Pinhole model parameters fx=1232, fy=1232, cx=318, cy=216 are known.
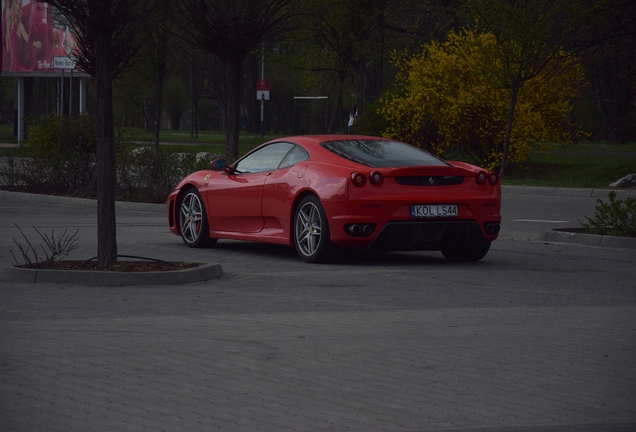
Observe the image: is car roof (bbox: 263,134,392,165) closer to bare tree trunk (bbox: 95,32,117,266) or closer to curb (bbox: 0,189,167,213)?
bare tree trunk (bbox: 95,32,117,266)

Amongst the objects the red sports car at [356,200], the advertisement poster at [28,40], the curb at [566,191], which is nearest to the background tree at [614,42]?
the curb at [566,191]

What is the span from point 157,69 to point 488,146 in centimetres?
1180

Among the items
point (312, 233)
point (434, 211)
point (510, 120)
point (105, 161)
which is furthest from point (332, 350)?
point (510, 120)

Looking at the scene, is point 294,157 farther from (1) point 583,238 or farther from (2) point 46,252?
(1) point 583,238

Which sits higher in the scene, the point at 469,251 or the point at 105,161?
the point at 105,161

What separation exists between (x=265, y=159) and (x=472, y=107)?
64.7ft

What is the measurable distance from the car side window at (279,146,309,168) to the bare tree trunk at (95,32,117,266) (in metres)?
2.44

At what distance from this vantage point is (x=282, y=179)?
12.8m

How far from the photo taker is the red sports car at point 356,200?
38.9 feet

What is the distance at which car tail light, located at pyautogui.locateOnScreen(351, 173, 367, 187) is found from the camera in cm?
1183

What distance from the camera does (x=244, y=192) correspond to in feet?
43.6

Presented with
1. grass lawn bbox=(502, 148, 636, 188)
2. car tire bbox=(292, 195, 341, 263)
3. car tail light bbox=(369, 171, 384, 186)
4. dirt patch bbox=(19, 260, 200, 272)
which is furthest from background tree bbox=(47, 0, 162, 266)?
grass lawn bbox=(502, 148, 636, 188)

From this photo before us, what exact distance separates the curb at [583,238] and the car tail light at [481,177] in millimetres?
2951

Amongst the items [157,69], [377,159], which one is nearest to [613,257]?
[377,159]
